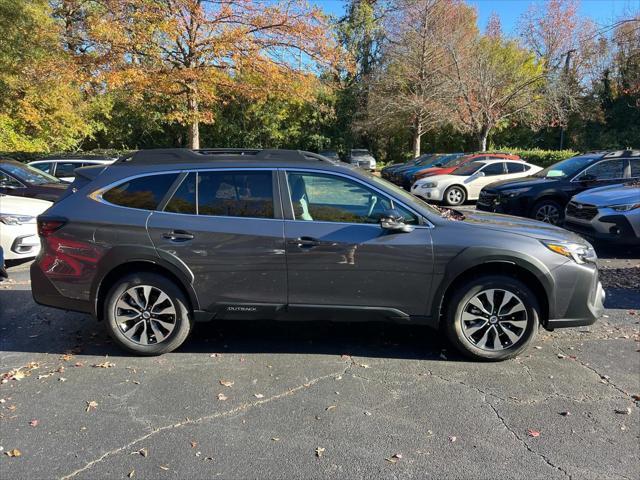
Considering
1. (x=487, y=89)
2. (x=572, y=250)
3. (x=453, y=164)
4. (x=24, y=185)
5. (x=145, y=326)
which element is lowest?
(x=145, y=326)

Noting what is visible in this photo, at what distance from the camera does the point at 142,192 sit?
4309mm

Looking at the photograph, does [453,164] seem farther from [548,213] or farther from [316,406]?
[316,406]

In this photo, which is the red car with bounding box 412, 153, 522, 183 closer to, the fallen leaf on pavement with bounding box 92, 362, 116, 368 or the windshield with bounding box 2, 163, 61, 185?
the windshield with bounding box 2, 163, 61, 185

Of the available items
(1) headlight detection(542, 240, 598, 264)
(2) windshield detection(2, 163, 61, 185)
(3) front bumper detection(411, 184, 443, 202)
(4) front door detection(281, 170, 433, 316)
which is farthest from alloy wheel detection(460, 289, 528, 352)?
(3) front bumper detection(411, 184, 443, 202)

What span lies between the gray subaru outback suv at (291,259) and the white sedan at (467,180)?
37.1 ft

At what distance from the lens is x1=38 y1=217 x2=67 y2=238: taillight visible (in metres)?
4.28

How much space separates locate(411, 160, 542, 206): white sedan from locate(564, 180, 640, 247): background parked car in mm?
6758

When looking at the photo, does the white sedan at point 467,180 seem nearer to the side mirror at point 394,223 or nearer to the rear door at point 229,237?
the side mirror at point 394,223

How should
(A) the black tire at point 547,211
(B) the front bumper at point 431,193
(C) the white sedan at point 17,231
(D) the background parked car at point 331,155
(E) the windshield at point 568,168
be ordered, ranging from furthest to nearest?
(B) the front bumper at point 431,193 → (E) the windshield at point 568,168 → (A) the black tire at point 547,211 → (C) the white sedan at point 17,231 → (D) the background parked car at point 331,155

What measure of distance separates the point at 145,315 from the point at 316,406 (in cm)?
173

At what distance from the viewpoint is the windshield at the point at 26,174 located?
9836mm

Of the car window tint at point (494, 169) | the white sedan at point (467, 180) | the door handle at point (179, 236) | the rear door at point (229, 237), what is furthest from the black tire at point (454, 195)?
the door handle at point (179, 236)

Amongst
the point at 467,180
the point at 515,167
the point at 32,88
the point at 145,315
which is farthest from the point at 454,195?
the point at 32,88

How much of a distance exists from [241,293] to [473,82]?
25.5 metres
